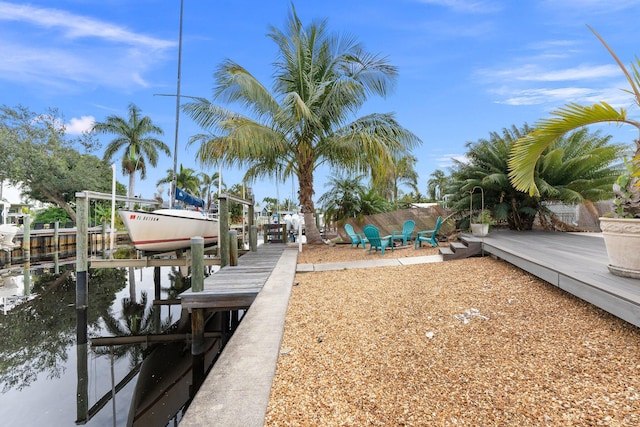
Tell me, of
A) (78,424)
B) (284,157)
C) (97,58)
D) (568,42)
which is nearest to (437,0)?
(568,42)

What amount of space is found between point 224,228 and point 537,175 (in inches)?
336

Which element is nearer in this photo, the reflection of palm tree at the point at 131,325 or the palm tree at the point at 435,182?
the reflection of palm tree at the point at 131,325

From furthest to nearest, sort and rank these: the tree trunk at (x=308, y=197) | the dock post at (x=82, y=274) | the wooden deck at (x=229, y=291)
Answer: the tree trunk at (x=308, y=197) < the dock post at (x=82, y=274) < the wooden deck at (x=229, y=291)

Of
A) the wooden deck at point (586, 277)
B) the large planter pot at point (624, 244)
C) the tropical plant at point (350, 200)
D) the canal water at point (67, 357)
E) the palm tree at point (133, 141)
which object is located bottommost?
the canal water at point (67, 357)

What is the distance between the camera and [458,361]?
2.66 metres

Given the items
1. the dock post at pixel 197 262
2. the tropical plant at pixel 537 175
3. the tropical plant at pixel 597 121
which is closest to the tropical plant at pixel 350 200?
the tropical plant at pixel 537 175

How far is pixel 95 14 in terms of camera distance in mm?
13164

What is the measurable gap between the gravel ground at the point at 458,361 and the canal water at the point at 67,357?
237 cm

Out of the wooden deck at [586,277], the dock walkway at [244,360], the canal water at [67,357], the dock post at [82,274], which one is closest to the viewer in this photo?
the dock walkway at [244,360]

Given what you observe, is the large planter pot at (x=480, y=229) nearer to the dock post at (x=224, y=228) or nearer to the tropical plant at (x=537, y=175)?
the tropical plant at (x=537, y=175)

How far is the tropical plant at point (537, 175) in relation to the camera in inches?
352

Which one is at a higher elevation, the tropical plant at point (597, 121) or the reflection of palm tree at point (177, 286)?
the tropical plant at point (597, 121)

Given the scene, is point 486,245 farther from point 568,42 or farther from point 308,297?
point 568,42

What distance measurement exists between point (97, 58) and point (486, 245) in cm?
2461
